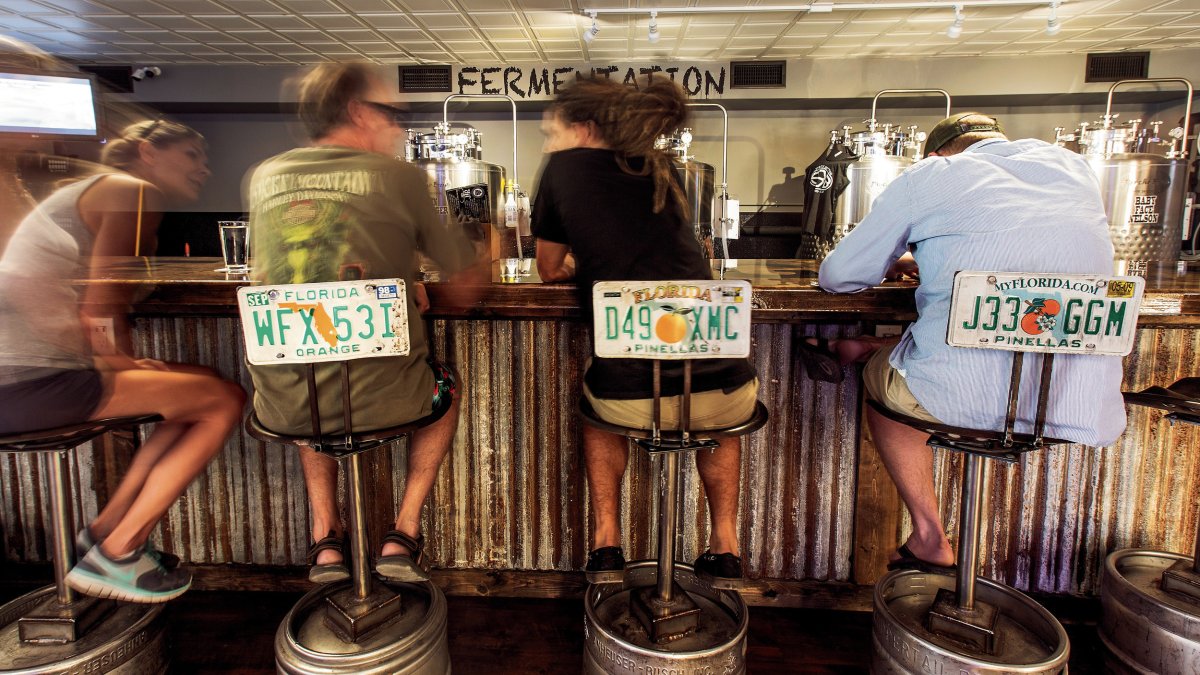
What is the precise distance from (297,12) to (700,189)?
133 inches

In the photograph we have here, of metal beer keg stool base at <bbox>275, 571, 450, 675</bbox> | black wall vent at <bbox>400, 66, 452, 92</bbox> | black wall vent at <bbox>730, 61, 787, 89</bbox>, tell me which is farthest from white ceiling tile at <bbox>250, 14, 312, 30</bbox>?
metal beer keg stool base at <bbox>275, 571, 450, 675</bbox>

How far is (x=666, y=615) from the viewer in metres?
1.51

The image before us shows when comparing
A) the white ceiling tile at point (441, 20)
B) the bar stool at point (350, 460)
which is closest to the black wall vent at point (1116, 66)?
the white ceiling tile at point (441, 20)

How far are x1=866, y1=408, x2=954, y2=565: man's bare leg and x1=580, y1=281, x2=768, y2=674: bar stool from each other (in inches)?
15.3

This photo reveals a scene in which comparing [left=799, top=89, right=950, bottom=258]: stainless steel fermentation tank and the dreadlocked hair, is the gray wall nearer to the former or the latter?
[left=799, top=89, right=950, bottom=258]: stainless steel fermentation tank

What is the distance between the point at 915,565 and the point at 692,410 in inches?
29.7

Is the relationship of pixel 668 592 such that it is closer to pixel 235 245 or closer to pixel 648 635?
pixel 648 635

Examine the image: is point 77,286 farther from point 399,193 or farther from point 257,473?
point 257,473

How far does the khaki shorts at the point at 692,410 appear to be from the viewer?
4.95ft

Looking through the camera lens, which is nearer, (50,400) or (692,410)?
(50,400)

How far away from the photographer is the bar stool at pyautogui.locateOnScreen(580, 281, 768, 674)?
1.35m

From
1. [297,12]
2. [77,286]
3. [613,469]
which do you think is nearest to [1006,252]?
[613,469]

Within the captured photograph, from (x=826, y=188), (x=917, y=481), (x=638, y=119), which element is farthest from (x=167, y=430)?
(x=826, y=188)

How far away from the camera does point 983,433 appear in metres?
1.42
